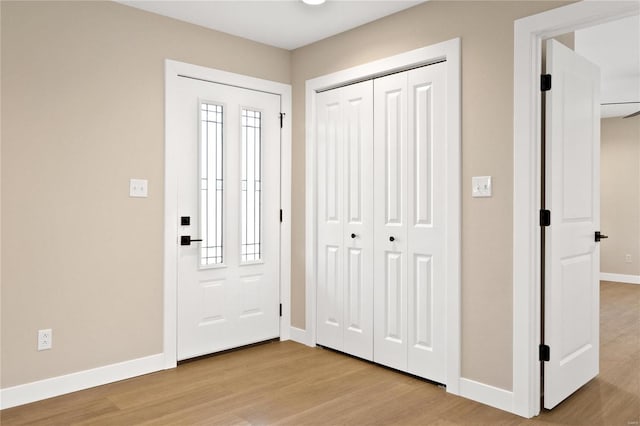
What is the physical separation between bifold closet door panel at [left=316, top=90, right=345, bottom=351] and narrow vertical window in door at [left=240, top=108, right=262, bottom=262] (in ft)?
1.68

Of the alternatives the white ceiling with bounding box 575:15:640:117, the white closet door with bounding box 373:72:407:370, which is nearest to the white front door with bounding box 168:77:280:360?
the white closet door with bounding box 373:72:407:370

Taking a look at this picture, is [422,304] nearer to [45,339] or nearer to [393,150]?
[393,150]

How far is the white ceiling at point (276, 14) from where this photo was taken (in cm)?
313

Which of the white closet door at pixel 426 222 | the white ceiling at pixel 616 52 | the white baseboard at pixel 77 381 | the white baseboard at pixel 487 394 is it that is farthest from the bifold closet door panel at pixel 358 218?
the white ceiling at pixel 616 52

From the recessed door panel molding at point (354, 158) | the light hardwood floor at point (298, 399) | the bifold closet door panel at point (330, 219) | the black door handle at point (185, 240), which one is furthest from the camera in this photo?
the bifold closet door panel at point (330, 219)

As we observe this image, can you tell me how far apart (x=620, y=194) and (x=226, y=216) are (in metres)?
6.65

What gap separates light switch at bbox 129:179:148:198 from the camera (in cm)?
318

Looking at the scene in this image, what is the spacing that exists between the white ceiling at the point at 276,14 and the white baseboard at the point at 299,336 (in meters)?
2.46

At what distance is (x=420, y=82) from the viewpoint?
10.2ft

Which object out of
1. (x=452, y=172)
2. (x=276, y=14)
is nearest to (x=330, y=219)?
(x=452, y=172)

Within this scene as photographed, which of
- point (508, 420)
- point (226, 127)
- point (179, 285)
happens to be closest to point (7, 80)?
point (226, 127)

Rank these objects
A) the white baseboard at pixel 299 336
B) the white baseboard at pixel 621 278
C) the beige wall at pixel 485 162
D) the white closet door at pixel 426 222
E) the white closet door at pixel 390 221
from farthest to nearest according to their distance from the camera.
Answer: the white baseboard at pixel 621 278
the white baseboard at pixel 299 336
the white closet door at pixel 390 221
the white closet door at pixel 426 222
the beige wall at pixel 485 162

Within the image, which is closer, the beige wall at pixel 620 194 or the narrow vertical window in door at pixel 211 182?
the narrow vertical window in door at pixel 211 182

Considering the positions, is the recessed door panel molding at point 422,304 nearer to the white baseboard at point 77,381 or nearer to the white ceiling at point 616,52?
the white baseboard at point 77,381
